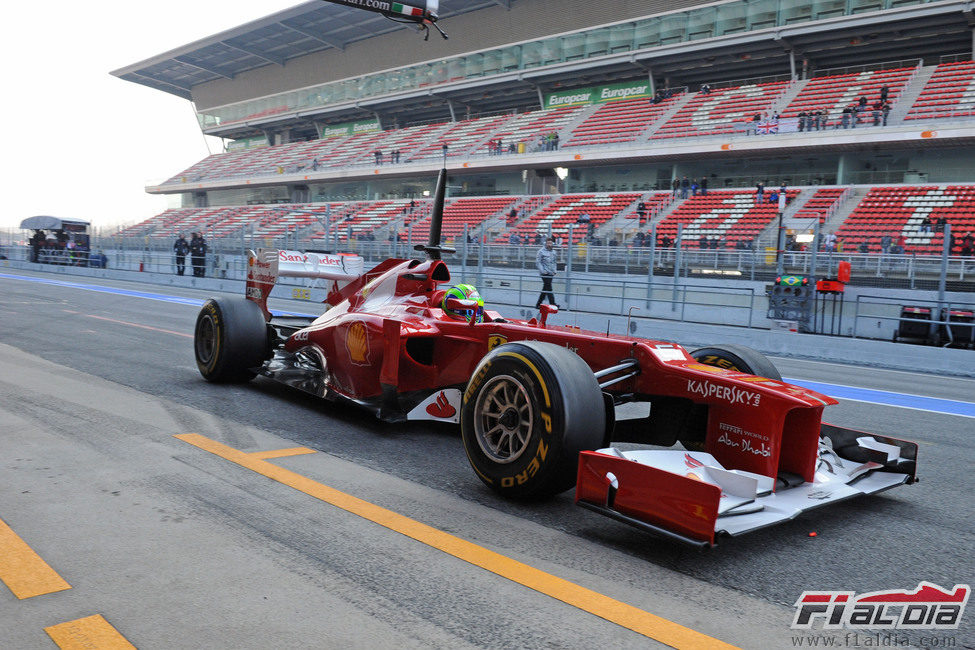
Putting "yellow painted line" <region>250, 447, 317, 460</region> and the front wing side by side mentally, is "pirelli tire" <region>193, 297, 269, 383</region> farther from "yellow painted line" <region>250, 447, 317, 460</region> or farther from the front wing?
the front wing

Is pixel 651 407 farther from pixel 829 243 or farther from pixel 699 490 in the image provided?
pixel 829 243

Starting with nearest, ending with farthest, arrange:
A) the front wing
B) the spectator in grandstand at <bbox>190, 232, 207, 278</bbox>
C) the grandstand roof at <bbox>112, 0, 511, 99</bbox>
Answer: the front wing → the spectator in grandstand at <bbox>190, 232, 207, 278</bbox> → the grandstand roof at <bbox>112, 0, 511, 99</bbox>

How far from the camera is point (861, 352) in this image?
12000 millimetres

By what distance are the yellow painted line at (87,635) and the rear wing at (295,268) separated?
184 inches

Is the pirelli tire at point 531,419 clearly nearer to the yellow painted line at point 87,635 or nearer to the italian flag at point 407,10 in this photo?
the yellow painted line at point 87,635

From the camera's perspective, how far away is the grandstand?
84.3 feet

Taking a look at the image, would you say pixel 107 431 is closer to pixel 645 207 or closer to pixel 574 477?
pixel 574 477

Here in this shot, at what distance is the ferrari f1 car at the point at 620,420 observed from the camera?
3.01 m

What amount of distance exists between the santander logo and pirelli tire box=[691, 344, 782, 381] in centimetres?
161

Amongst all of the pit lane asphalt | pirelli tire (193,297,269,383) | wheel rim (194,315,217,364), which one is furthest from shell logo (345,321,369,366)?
wheel rim (194,315,217,364)

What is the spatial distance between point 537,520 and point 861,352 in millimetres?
10571

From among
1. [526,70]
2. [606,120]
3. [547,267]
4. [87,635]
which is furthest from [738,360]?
[526,70]

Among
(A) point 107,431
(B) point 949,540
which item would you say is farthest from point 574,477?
(A) point 107,431

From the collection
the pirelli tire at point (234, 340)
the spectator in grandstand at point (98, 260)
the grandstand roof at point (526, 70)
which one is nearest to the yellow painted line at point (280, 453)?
the pirelli tire at point (234, 340)
